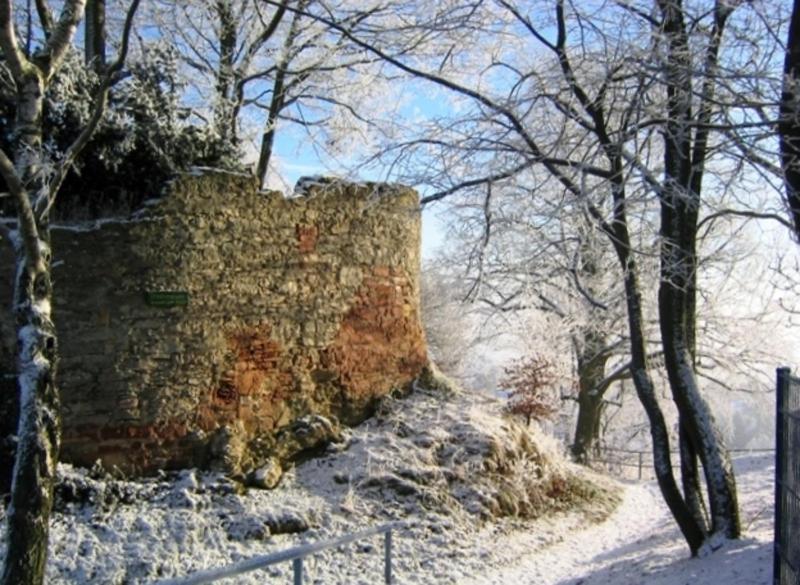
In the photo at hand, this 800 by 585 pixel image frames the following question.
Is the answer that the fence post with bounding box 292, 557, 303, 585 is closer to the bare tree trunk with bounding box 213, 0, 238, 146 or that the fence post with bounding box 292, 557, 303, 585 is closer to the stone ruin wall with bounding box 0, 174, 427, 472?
the stone ruin wall with bounding box 0, 174, 427, 472

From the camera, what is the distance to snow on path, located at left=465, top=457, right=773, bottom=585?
609 cm

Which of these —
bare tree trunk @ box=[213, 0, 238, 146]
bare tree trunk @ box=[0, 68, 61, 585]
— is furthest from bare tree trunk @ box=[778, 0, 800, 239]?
bare tree trunk @ box=[213, 0, 238, 146]

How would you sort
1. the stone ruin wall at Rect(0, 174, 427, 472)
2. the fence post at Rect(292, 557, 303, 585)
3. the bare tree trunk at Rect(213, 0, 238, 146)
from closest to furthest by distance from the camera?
the fence post at Rect(292, 557, 303, 585) < the stone ruin wall at Rect(0, 174, 427, 472) < the bare tree trunk at Rect(213, 0, 238, 146)

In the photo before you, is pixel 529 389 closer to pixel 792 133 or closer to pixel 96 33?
pixel 792 133

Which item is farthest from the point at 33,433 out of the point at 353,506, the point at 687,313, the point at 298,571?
the point at 687,313

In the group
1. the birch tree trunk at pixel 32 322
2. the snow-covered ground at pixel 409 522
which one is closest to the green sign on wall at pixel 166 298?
the snow-covered ground at pixel 409 522

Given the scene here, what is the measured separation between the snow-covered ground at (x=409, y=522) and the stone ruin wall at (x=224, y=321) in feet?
1.51

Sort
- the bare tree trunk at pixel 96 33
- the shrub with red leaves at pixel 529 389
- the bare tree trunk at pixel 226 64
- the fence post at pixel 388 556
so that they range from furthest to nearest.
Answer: the bare tree trunk at pixel 226 64, the shrub with red leaves at pixel 529 389, the bare tree trunk at pixel 96 33, the fence post at pixel 388 556

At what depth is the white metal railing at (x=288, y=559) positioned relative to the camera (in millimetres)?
4766

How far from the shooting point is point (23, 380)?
5.35 meters

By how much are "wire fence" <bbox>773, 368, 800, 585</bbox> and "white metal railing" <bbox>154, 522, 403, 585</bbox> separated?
10.7 ft

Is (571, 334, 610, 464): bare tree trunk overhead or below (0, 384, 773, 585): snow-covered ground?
overhead

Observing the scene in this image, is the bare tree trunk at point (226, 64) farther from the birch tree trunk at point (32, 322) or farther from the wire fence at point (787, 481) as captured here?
the wire fence at point (787, 481)

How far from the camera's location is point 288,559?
5.68m
